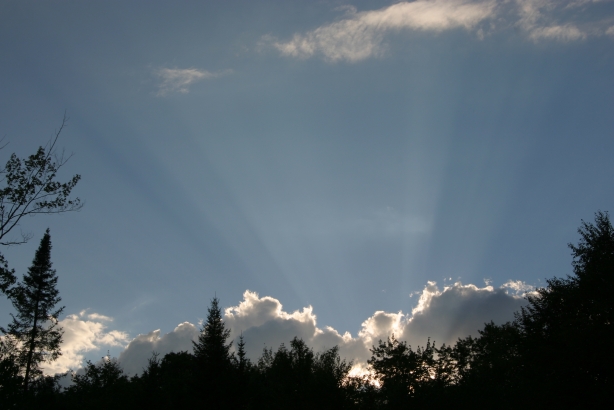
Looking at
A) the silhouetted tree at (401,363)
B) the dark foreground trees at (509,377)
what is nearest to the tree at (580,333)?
the dark foreground trees at (509,377)

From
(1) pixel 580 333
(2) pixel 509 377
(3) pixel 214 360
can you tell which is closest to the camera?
(1) pixel 580 333

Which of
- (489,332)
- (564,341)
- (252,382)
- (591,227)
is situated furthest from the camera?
(489,332)

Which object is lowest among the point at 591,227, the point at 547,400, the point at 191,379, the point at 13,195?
the point at 547,400

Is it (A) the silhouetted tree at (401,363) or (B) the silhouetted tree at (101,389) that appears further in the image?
(A) the silhouetted tree at (401,363)

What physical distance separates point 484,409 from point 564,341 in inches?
375

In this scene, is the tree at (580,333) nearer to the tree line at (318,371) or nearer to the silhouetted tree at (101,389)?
the tree line at (318,371)

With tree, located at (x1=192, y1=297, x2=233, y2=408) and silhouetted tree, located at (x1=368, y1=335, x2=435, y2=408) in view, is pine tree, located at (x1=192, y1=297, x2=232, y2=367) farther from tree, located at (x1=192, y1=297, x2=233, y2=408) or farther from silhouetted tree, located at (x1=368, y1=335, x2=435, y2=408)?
silhouetted tree, located at (x1=368, y1=335, x2=435, y2=408)

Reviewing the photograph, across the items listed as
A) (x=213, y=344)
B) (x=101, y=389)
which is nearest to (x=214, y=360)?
(x=213, y=344)

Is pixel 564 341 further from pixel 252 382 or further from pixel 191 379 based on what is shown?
pixel 191 379

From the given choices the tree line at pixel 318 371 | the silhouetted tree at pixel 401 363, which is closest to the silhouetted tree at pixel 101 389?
the tree line at pixel 318 371

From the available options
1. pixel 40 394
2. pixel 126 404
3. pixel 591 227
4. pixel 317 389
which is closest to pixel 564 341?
pixel 591 227

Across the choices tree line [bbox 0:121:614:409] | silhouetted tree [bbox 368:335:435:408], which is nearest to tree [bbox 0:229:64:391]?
tree line [bbox 0:121:614:409]

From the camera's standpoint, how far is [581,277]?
2883 cm

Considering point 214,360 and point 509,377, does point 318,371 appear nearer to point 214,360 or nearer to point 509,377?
point 214,360
